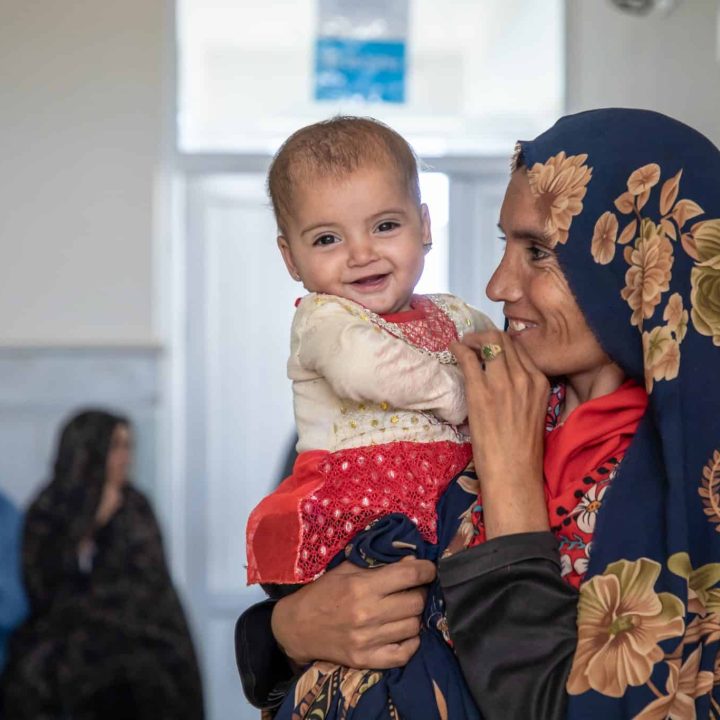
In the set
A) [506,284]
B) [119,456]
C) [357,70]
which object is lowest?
[119,456]

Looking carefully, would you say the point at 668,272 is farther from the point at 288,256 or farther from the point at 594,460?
the point at 288,256

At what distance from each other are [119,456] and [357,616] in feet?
10.4

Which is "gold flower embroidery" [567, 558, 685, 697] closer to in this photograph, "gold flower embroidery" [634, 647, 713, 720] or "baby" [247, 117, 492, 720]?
"gold flower embroidery" [634, 647, 713, 720]

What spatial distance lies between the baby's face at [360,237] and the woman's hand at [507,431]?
0.16m

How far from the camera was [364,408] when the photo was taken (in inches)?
59.0

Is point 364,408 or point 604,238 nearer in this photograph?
point 604,238

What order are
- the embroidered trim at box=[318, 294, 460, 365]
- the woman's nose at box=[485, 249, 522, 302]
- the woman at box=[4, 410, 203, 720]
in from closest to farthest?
the woman's nose at box=[485, 249, 522, 302] < the embroidered trim at box=[318, 294, 460, 365] < the woman at box=[4, 410, 203, 720]

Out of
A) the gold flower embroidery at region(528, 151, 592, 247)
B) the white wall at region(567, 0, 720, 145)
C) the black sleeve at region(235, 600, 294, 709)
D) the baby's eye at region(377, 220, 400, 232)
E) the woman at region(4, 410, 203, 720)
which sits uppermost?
the white wall at region(567, 0, 720, 145)

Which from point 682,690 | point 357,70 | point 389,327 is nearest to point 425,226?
point 389,327

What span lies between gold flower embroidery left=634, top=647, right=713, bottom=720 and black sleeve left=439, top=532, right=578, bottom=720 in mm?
96

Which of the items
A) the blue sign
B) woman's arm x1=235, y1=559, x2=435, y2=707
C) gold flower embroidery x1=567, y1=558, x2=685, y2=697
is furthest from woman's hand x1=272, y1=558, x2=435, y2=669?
the blue sign

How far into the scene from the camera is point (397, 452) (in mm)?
1471

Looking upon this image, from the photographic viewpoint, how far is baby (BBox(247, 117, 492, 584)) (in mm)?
1450

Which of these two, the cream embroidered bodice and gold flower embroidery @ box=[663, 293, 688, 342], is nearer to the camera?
gold flower embroidery @ box=[663, 293, 688, 342]
